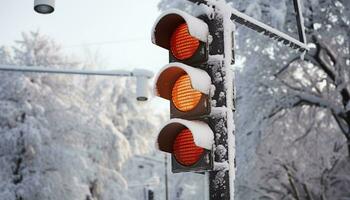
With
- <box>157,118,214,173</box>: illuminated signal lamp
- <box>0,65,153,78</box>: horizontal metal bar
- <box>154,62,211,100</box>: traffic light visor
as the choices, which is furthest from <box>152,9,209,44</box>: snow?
<box>0,65,153,78</box>: horizontal metal bar

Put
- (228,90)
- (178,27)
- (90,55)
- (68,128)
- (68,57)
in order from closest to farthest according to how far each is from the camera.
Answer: (228,90) < (178,27) < (68,128) < (68,57) < (90,55)

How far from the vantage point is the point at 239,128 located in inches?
665

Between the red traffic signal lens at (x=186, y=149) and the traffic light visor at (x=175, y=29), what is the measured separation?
21.5 inches

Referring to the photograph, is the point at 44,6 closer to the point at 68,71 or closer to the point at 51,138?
the point at 68,71

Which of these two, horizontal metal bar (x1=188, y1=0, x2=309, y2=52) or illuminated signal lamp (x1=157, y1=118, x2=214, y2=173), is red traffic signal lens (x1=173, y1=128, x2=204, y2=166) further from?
horizontal metal bar (x1=188, y1=0, x2=309, y2=52)

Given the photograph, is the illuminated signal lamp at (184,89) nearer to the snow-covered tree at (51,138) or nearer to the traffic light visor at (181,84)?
the traffic light visor at (181,84)

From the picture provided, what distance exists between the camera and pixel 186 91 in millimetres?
3414

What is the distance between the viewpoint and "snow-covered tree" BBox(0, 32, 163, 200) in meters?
20.1

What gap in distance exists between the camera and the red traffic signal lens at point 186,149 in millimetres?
3254

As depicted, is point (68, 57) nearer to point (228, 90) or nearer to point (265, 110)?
point (265, 110)

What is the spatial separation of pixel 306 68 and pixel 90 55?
65.5ft

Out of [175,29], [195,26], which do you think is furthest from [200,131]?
[175,29]

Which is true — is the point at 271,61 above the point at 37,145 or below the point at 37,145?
above

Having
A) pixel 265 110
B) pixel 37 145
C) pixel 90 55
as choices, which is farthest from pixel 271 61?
pixel 90 55
